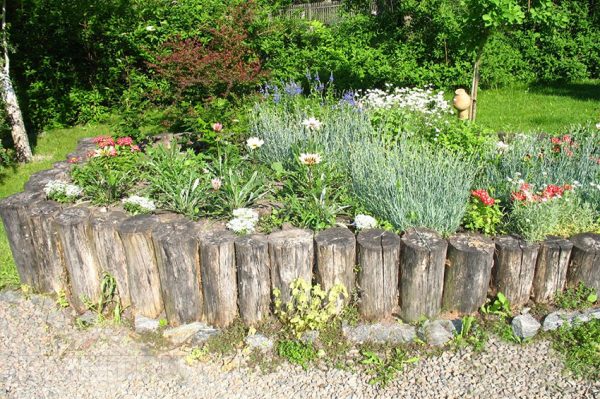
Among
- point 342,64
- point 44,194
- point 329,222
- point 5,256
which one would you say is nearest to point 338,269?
point 329,222

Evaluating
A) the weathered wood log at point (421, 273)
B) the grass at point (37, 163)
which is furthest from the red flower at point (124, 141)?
the weathered wood log at point (421, 273)

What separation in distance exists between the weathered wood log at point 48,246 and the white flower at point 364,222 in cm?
210

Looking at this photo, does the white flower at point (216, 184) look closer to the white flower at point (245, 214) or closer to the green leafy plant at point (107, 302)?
the white flower at point (245, 214)

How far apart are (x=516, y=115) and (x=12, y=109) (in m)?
6.65

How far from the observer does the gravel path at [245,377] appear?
3100mm

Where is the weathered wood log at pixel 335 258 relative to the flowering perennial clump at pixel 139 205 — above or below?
below

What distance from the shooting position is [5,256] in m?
4.75

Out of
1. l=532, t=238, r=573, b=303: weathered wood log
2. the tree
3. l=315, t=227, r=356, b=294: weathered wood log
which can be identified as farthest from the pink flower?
the tree

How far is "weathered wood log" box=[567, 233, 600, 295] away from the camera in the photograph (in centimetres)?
344

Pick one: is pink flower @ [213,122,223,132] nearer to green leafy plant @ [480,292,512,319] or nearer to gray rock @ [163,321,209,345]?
gray rock @ [163,321,209,345]

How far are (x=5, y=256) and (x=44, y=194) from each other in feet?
3.00

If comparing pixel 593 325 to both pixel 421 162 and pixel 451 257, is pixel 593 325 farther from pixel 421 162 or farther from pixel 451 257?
pixel 421 162

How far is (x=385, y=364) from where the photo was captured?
3314 mm

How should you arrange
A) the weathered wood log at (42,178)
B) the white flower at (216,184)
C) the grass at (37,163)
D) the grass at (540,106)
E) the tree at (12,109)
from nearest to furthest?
1. the white flower at (216,184)
2. the weathered wood log at (42,178)
3. the grass at (37,163)
4. the tree at (12,109)
5. the grass at (540,106)
